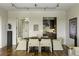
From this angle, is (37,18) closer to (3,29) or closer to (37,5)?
(3,29)

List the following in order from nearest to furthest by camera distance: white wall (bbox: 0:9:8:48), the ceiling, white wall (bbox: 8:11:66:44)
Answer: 1. the ceiling
2. white wall (bbox: 0:9:8:48)
3. white wall (bbox: 8:11:66:44)

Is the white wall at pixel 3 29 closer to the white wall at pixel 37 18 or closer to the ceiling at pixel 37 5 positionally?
Result: the white wall at pixel 37 18

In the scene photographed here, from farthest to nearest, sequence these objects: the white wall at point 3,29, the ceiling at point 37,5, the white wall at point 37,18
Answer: the white wall at point 37,18 → the white wall at point 3,29 → the ceiling at point 37,5

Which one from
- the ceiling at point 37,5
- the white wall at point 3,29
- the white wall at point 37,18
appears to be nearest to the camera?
the ceiling at point 37,5

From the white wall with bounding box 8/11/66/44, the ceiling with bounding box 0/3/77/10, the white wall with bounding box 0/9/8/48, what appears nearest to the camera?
the ceiling with bounding box 0/3/77/10

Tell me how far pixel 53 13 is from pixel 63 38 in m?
1.86

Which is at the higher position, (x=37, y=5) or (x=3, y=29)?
(x=37, y=5)

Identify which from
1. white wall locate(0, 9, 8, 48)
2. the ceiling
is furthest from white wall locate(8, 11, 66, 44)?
the ceiling

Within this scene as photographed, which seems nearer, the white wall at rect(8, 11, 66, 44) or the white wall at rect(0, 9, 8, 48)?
the white wall at rect(0, 9, 8, 48)

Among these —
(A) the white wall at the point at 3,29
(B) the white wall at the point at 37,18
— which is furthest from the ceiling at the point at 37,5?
(B) the white wall at the point at 37,18

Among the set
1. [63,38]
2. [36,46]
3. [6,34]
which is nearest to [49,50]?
[36,46]

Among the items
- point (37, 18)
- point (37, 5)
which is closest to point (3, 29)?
point (37, 18)

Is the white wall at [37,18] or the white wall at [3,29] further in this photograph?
the white wall at [37,18]

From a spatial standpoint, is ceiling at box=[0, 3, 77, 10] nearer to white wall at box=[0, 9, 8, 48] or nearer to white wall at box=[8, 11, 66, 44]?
white wall at box=[0, 9, 8, 48]
